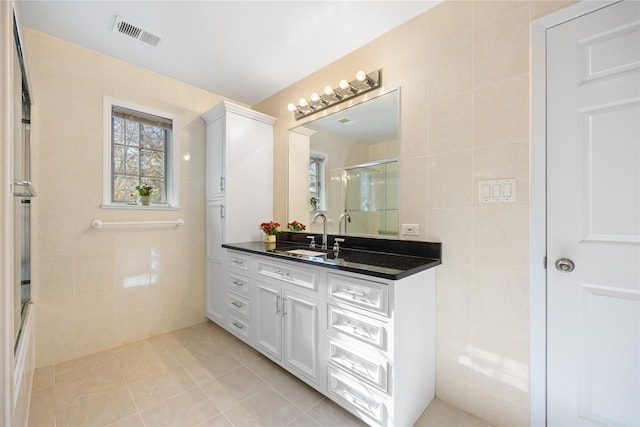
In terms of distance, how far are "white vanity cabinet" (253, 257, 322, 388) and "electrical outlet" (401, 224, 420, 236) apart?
0.66 metres

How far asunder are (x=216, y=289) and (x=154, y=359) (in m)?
0.73

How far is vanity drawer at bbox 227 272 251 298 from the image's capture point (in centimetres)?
222

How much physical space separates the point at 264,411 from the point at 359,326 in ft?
2.50

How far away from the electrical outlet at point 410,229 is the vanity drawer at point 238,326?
4.75ft

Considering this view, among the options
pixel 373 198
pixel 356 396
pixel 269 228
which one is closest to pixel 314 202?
pixel 269 228

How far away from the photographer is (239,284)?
232 cm

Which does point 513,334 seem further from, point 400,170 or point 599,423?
point 400,170

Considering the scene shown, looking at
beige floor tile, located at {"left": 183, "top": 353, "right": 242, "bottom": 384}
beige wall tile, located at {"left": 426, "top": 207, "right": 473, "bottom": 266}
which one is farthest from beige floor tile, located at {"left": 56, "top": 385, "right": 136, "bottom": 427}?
beige wall tile, located at {"left": 426, "top": 207, "right": 473, "bottom": 266}

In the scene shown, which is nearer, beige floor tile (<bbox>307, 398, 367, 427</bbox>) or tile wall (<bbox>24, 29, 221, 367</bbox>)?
beige floor tile (<bbox>307, 398, 367, 427</bbox>)

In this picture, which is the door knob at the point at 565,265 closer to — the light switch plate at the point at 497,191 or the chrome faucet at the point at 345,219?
the light switch plate at the point at 497,191

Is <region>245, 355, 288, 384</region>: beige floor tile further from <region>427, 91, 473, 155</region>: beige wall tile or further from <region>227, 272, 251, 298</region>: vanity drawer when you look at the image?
<region>427, 91, 473, 155</region>: beige wall tile

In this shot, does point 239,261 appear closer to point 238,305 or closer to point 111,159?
point 238,305

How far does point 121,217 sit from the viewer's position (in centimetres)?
233

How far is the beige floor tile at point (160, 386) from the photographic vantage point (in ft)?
5.45
